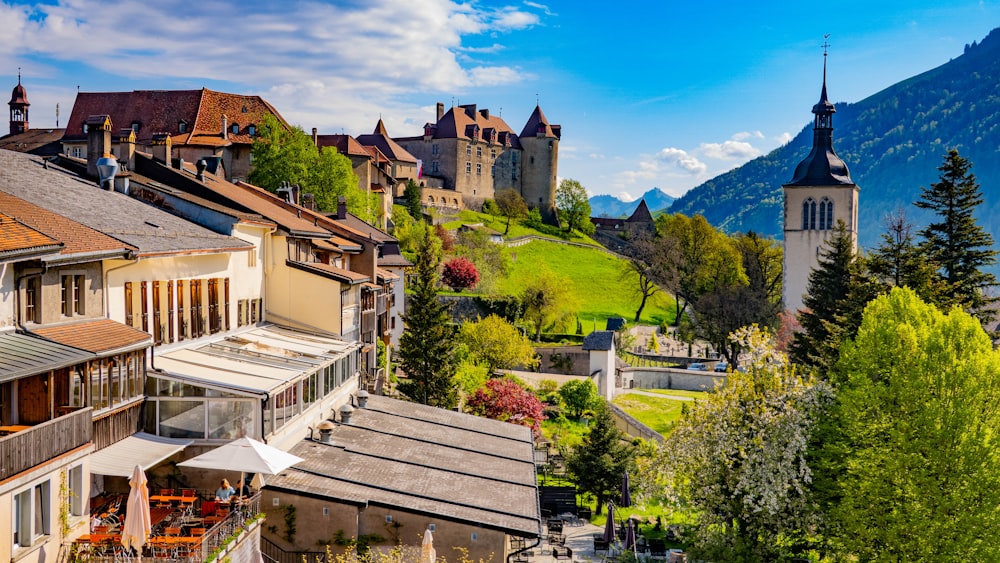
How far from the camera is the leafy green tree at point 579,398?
194 feet

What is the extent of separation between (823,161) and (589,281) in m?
31.1

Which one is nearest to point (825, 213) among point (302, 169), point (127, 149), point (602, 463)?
point (302, 169)

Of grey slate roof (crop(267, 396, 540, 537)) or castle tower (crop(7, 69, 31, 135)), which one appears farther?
castle tower (crop(7, 69, 31, 135))

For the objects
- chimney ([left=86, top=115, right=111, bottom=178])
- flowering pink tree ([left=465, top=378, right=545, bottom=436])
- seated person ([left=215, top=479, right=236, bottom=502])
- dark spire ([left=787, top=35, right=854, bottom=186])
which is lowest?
flowering pink tree ([left=465, top=378, right=545, bottom=436])

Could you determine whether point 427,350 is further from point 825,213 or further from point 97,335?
point 825,213

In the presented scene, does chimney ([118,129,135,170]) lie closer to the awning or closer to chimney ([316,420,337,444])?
chimney ([316,420,337,444])

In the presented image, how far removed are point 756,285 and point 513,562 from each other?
76353 millimetres

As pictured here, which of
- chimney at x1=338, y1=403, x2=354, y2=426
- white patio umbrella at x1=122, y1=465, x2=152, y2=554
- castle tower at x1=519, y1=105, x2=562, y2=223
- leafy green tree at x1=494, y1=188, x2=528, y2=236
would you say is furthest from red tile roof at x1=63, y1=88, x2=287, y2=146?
castle tower at x1=519, y1=105, x2=562, y2=223

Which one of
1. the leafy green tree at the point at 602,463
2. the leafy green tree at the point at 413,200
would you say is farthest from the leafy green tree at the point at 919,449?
the leafy green tree at the point at 413,200

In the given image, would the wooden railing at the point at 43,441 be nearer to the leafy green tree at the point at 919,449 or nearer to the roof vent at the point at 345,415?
the roof vent at the point at 345,415

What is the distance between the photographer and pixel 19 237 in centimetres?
1538

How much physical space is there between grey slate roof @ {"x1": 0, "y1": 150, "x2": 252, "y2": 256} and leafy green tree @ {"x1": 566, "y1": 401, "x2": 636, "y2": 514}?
747 inches

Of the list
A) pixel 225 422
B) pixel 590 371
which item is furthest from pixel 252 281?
pixel 590 371

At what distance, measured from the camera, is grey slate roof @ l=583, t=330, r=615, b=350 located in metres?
68.7
